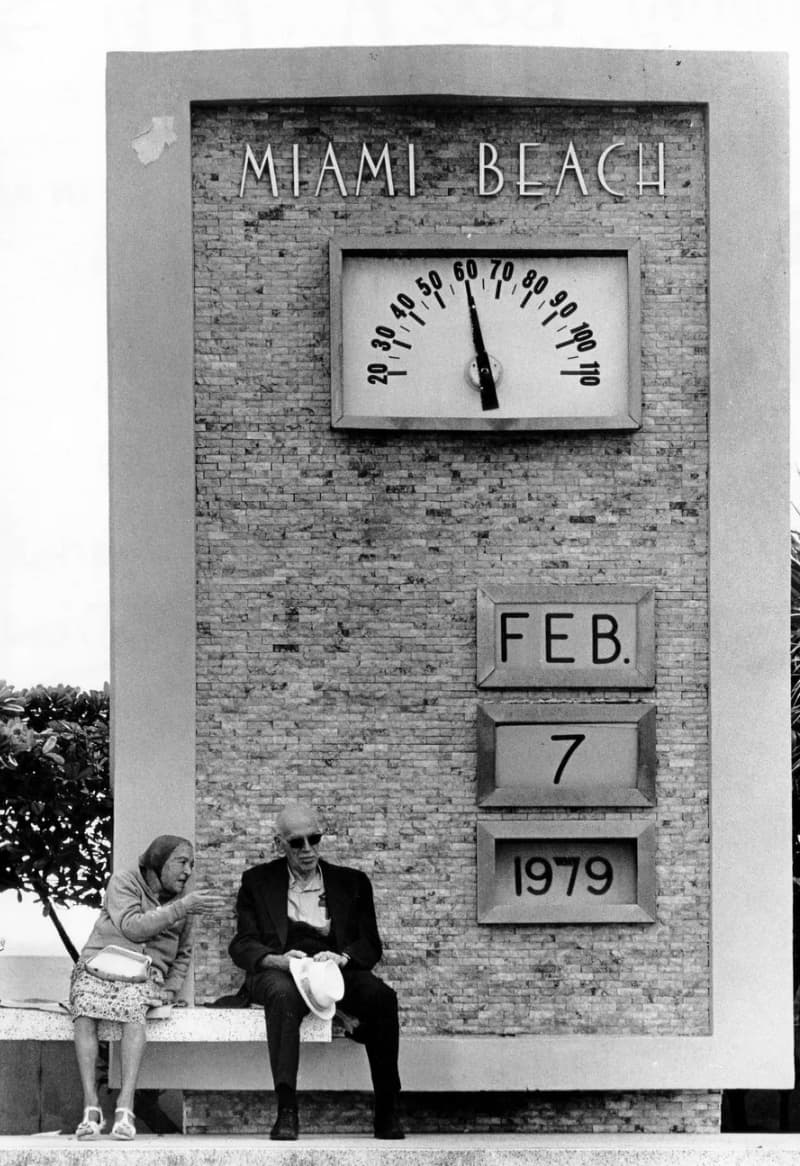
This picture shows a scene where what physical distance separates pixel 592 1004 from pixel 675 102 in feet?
19.3

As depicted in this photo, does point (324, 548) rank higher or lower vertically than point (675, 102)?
lower

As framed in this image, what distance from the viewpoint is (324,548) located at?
1264 centimetres

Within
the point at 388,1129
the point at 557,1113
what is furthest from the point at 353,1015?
the point at 557,1113

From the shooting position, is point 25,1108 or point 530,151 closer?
point 530,151

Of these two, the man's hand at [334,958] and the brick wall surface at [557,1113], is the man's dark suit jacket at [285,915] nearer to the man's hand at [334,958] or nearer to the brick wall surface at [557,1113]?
the man's hand at [334,958]

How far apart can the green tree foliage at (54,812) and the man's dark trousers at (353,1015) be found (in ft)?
16.5

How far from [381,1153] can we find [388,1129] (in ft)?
1.82

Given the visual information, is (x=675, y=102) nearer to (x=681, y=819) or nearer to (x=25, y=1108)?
(x=681, y=819)

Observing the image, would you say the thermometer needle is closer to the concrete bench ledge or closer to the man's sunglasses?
the man's sunglasses

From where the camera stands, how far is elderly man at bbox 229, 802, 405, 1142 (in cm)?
1140

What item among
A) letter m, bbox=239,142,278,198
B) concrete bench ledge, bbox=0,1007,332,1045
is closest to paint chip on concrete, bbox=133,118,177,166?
letter m, bbox=239,142,278,198

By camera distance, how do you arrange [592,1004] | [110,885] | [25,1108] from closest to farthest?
1. [110,885]
2. [592,1004]
3. [25,1108]

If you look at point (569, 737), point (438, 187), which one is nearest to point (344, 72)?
point (438, 187)

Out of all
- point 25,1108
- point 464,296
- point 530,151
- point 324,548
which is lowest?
point 25,1108
